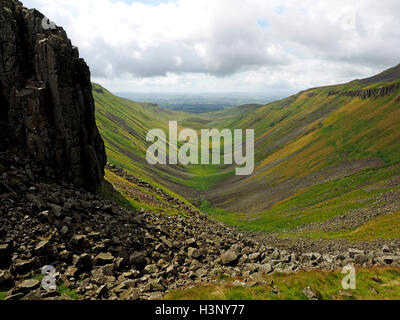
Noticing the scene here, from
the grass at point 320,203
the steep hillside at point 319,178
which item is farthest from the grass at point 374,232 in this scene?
the grass at point 320,203

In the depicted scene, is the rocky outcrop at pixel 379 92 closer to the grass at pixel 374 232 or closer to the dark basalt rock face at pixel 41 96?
the grass at pixel 374 232

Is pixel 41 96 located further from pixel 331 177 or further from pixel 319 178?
pixel 319 178

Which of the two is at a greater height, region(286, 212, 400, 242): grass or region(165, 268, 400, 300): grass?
region(165, 268, 400, 300): grass

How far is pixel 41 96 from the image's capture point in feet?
102

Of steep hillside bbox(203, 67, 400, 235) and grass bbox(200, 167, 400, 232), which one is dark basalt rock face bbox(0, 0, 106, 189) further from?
steep hillside bbox(203, 67, 400, 235)

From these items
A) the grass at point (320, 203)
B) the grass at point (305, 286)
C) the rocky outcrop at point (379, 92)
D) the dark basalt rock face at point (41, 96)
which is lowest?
the grass at point (320, 203)

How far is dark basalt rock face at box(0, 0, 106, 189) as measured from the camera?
Answer: 30.3m

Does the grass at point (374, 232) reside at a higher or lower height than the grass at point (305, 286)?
lower

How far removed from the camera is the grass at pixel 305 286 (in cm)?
1819

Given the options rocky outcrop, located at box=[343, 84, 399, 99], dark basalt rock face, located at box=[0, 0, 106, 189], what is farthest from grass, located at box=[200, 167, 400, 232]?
rocky outcrop, located at box=[343, 84, 399, 99]

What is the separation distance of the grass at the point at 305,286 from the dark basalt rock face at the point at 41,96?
25.0 meters

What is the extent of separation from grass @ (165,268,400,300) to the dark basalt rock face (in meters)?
25.0
